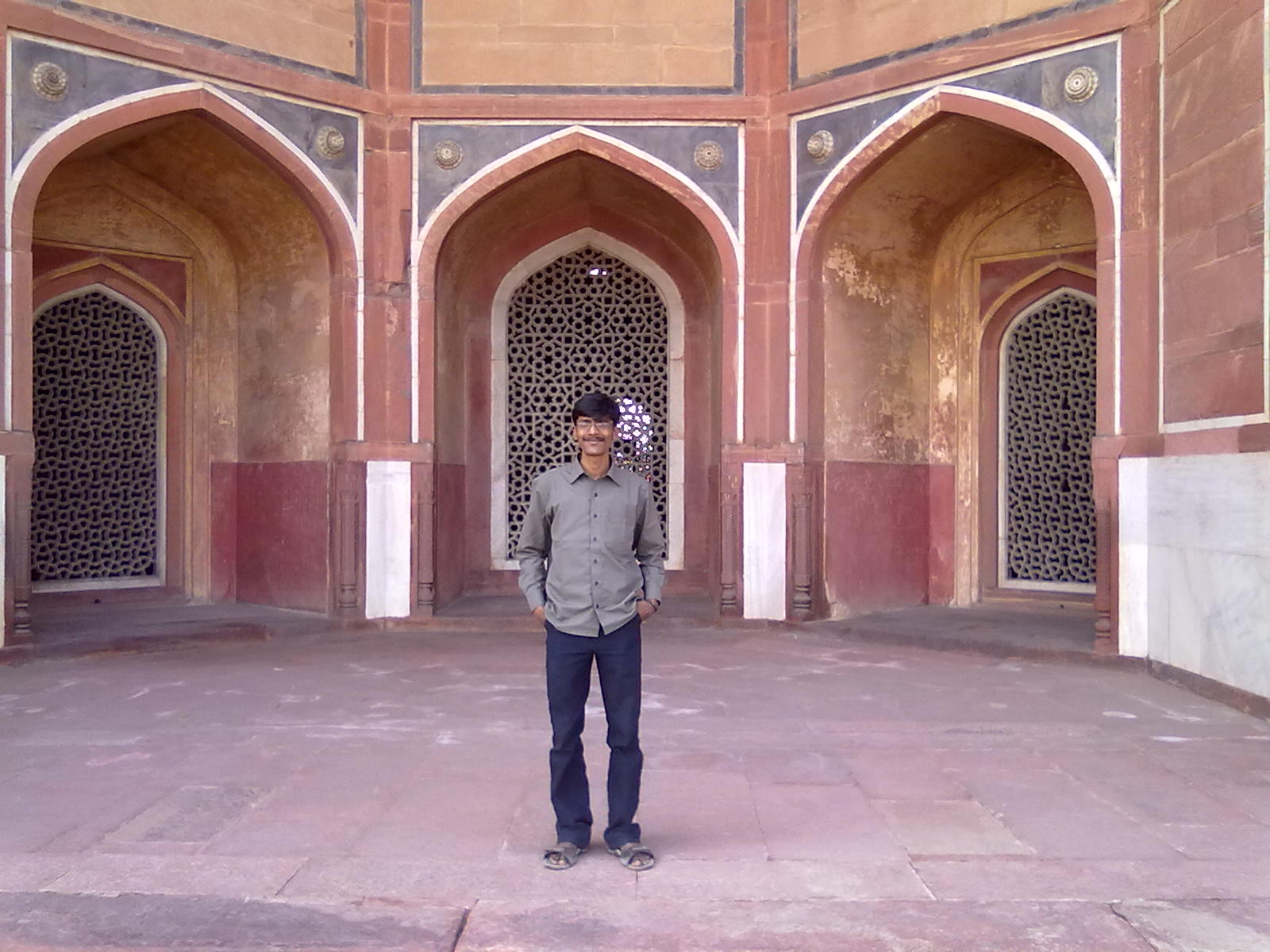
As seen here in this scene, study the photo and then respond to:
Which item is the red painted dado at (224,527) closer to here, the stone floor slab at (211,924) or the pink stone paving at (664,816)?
the pink stone paving at (664,816)

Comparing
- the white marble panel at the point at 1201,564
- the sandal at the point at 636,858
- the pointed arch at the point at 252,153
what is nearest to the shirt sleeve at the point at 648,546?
the sandal at the point at 636,858

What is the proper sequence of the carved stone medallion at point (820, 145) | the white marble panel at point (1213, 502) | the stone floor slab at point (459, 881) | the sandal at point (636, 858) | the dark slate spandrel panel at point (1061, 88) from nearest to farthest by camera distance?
the stone floor slab at point (459, 881) < the sandal at point (636, 858) < the white marble panel at point (1213, 502) < the dark slate spandrel panel at point (1061, 88) < the carved stone medallion at point (820, 145)

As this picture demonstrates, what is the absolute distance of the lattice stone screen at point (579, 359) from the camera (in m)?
9.56

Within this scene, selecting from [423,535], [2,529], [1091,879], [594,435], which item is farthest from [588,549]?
[423,535]

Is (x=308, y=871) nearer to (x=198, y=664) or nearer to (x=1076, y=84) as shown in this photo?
(x=198, y=664)

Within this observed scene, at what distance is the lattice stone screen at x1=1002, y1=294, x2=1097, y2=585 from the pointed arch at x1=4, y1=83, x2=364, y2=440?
15.8 feet

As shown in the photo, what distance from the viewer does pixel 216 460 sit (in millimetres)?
8930

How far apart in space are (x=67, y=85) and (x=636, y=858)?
19.3 feet

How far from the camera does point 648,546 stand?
10.8 ft

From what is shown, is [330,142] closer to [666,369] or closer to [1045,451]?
[666,369]

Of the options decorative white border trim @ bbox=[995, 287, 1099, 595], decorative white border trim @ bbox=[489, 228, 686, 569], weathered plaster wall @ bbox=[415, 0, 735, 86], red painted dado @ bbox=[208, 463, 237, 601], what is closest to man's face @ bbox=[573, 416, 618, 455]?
weathered plaster wall @ bbox=[415, 0, 735, 86]

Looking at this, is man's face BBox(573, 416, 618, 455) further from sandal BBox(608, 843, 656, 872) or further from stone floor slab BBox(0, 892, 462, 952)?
stone floor slab BBox(0, 892, 462, 952)

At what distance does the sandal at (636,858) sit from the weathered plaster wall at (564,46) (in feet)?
20.7

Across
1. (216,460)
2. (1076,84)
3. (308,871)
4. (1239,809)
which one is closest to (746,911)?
(308,871)
